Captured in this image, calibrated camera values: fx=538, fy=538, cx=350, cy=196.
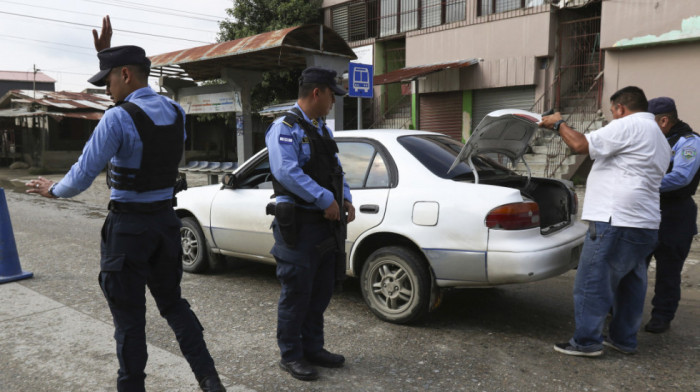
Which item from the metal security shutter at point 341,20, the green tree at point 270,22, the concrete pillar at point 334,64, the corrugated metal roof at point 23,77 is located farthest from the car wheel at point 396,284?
the corrugated metal roof at point 23,77

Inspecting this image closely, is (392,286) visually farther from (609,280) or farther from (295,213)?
(609,280)

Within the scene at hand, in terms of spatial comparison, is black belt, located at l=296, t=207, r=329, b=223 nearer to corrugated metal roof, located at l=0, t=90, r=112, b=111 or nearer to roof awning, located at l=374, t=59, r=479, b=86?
roof awning, located at l=374, t=59, r=479, b=86

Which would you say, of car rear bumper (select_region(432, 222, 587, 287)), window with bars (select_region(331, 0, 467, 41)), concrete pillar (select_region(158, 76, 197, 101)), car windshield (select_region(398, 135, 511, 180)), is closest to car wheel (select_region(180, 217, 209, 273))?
car windshield (select_region(398, 135, 511, 180))

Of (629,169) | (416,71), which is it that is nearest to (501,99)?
(416,71)

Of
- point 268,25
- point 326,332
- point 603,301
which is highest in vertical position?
point 268,25

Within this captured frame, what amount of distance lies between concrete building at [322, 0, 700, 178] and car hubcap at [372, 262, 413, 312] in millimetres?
9192

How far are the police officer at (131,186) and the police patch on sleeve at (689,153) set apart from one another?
136 inches

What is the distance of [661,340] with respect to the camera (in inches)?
153

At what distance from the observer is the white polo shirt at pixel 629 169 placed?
3.31 meters

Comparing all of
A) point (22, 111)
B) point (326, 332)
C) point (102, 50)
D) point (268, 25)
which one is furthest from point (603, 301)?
point (22, 111)

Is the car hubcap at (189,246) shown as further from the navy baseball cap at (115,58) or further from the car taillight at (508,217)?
the car taillight at (508,217)

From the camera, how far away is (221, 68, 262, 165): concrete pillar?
11883 millimetres

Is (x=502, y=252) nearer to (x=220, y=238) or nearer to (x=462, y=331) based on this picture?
(x=462, y=331)

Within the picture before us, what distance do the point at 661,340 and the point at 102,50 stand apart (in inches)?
161
